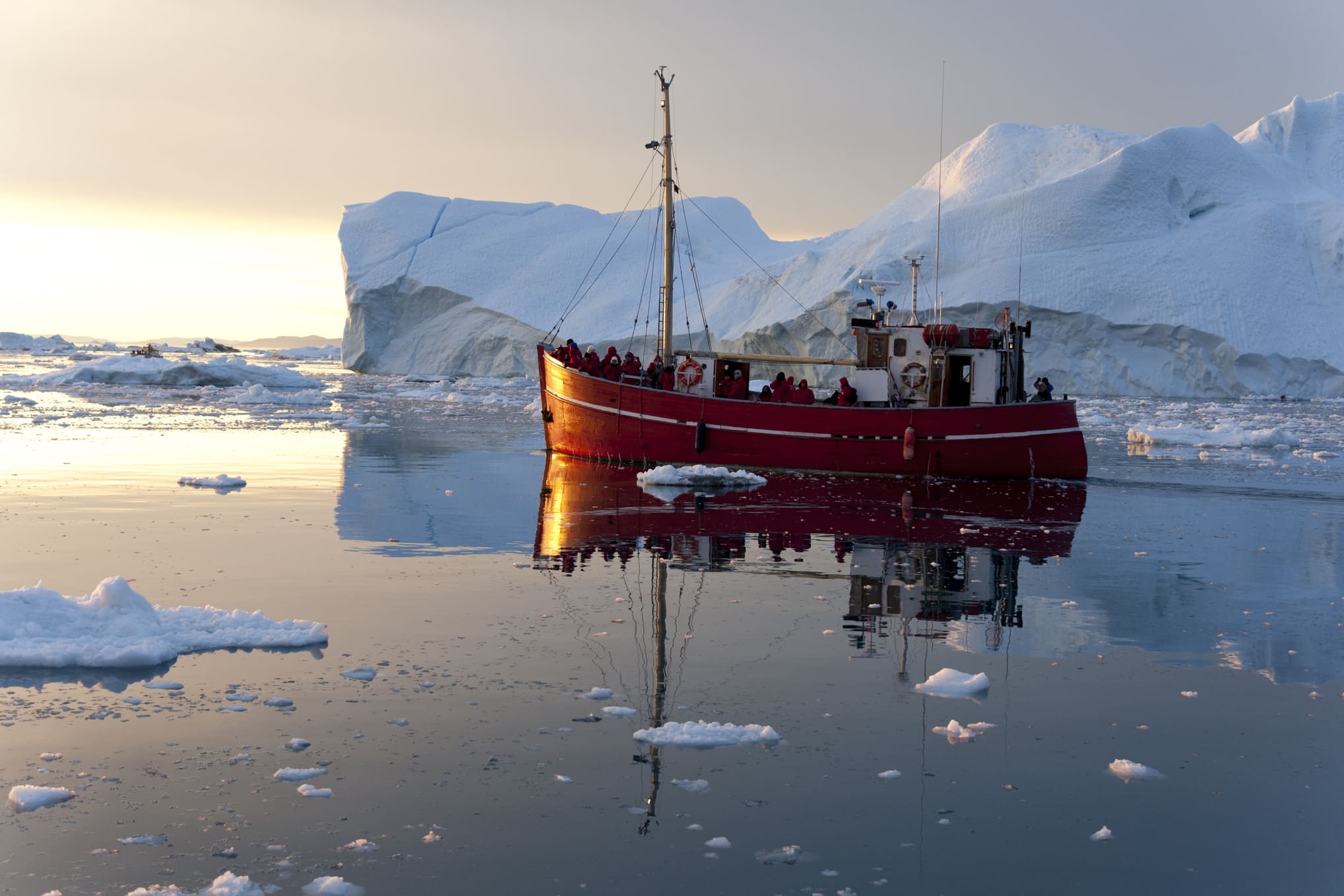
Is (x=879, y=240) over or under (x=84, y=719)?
over

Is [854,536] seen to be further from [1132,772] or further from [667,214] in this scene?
[667,214]

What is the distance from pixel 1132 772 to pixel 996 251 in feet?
166

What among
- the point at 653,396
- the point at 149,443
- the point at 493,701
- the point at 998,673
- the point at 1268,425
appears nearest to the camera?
the point at 493,701

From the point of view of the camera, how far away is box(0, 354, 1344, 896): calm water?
179 inches

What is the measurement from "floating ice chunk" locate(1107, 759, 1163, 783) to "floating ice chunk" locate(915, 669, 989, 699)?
117cm

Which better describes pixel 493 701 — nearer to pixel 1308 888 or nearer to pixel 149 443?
pixel 1308 888

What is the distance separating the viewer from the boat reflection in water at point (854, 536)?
28.6 feet

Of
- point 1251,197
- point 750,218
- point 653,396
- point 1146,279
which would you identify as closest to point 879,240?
point 1146,279

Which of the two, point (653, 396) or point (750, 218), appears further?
point (750, 218)

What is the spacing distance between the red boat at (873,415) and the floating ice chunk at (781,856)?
14.6 meters

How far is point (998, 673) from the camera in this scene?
7.12 meters

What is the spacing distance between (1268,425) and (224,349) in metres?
150

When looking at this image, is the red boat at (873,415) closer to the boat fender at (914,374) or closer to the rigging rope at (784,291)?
the boat fender at (914,374)

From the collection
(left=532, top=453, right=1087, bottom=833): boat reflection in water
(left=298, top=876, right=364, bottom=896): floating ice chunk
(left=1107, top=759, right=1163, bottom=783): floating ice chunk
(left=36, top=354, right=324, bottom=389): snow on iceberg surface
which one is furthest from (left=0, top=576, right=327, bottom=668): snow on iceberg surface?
(left=36, top=354, right=324, bottom=389): snow on iceberg surface
